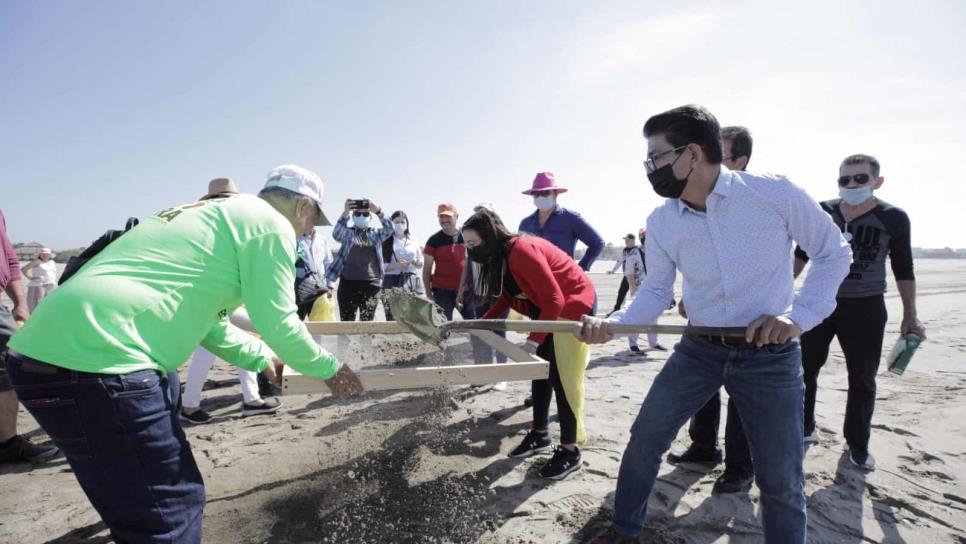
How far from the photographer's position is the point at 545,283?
9.71 ft

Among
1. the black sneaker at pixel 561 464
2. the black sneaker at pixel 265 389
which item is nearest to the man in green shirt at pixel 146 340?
the black sneaker at pixel 561 464

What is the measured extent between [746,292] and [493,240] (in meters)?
1.53

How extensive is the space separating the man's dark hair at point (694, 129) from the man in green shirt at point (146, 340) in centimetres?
159

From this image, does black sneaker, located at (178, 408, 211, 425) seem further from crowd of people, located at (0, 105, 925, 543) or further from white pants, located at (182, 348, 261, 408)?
crowd of people, located at (0, 105, 925, 543)

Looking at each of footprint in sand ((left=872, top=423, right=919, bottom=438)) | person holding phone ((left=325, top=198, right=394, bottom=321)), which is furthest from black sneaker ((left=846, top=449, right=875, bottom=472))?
person holding phone ((left=325, top=198, right=394, bottom=321))

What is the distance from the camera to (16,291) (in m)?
3.89

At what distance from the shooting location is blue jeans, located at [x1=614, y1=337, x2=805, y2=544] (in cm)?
200

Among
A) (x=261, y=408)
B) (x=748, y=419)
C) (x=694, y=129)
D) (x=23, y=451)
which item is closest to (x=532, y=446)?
(x=748, y=419)

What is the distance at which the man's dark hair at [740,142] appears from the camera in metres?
3.06

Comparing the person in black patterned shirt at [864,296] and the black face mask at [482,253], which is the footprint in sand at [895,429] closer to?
the person in black patterned shirt at [864,296]

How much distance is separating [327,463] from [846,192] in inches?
156

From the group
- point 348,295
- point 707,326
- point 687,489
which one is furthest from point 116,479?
point 348,295

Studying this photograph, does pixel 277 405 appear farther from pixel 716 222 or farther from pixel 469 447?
pixel 716 222

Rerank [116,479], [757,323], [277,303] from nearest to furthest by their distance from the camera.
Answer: [116,479]
[277,303]
[757,323]
